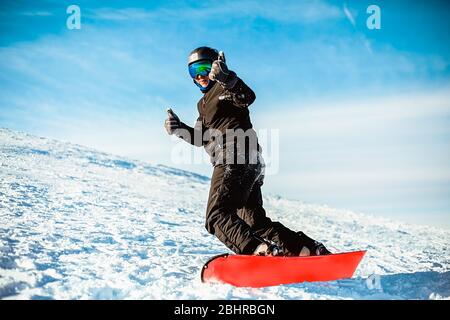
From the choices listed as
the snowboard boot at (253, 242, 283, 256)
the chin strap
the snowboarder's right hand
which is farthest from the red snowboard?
the chin strap

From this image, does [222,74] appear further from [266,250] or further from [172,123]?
[266,250]

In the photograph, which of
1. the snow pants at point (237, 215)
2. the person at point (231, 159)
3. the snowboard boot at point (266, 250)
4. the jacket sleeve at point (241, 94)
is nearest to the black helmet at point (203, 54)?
the person at point (231, 159)

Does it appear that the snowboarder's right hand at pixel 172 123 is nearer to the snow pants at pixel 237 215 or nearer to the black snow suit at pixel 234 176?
the black snow suit at pixel 234 176

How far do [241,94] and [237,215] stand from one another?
39.5 inches

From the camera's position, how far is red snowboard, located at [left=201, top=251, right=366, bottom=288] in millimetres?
3197

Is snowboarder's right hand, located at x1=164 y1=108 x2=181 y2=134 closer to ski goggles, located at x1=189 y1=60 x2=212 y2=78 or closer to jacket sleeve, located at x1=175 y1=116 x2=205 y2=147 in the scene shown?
jacket sleeve, located at x1=175 y1=116 x2=205 y2=147

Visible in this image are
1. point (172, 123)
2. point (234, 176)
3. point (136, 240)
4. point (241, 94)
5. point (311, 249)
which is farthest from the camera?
point (136, 240)

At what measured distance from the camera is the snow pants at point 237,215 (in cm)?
337

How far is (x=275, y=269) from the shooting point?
3.23 meters

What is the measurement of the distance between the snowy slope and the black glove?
5.03ft

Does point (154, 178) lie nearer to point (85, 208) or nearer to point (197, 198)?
point (197, 198)

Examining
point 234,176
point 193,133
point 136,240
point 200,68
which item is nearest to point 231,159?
point 234,176

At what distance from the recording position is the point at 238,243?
3.35 m
